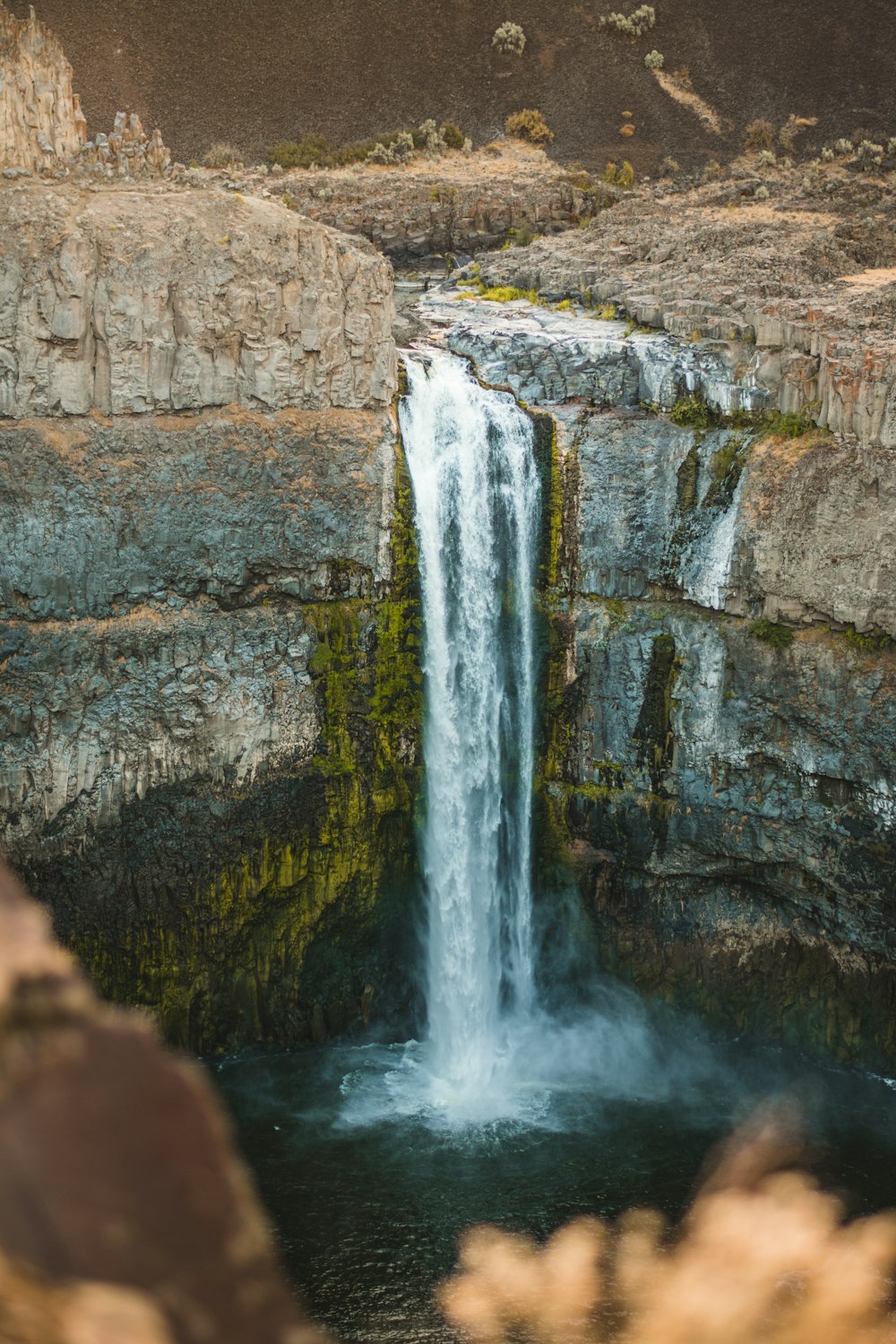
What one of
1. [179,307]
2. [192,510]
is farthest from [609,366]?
[192,510]

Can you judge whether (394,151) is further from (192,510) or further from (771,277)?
(192,510)

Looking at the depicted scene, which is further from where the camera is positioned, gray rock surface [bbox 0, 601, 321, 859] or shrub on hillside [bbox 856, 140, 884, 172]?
shrub on hillside [bbox 856, 140, 884, 172]

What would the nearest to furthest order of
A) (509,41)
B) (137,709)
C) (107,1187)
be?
(107,1187)
(137,709)
(509,41)

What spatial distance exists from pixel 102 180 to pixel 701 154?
34.8 meters

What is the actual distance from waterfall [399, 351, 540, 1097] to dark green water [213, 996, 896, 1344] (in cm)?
136

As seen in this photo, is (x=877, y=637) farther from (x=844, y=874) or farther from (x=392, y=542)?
(x=392, y=542)

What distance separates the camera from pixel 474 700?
24.5 metres

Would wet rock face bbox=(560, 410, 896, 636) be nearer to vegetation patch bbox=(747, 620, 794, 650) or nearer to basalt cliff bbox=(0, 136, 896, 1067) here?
basalt cliff bbox=(0, 136, 896, 1067)

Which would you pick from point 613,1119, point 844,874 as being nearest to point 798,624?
point 844,874

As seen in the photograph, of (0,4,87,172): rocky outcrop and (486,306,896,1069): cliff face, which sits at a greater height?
(0,4,87,172): rocky outcrop

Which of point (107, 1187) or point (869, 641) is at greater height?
point (107, 1187)

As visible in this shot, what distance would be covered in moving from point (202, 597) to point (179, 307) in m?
4.76

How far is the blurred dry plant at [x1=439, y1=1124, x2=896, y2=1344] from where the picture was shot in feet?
53.5

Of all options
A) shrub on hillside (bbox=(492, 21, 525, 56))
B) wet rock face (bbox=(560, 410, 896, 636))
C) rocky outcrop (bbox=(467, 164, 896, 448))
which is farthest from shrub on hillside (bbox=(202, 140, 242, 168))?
wet rock face (bbox=(560, 410, 896, 636))
